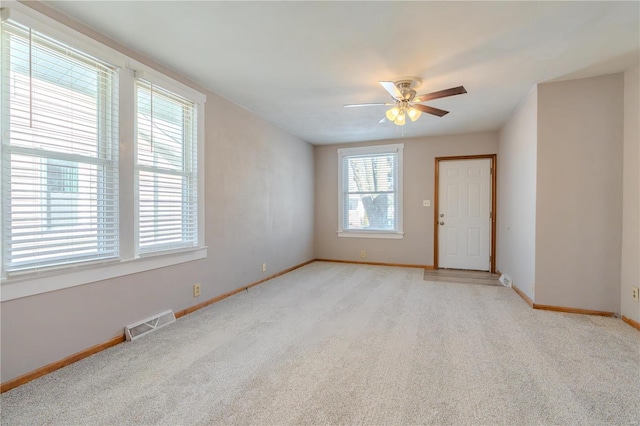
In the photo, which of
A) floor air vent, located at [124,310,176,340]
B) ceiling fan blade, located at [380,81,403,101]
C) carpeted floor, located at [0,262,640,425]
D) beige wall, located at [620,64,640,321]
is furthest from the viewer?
beige wall, located at [620,64,640,321]

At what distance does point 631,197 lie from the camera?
114 inches

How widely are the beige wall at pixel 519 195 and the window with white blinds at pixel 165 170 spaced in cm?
381

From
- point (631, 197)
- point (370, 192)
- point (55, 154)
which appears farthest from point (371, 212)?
point (55, 154)

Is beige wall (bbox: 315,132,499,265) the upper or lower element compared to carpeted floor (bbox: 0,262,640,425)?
upper

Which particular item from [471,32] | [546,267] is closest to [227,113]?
[471,32]

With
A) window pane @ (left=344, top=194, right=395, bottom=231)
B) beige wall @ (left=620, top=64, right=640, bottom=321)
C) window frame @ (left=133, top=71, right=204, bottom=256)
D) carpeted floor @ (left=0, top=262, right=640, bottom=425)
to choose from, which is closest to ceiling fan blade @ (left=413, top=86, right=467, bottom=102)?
beige wall @ (left=620, top=64, right=640, bottom=321)

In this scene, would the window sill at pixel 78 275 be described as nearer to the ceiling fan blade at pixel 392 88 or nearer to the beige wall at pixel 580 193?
the ceiling fan blade at pixel 392 88

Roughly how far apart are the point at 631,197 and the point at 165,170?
4506mm

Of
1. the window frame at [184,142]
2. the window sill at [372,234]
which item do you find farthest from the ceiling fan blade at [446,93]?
the window sill at [372,234]

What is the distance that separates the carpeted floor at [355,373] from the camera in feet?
5.41

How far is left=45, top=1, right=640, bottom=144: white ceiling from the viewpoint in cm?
204

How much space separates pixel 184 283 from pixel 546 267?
3.91 metres

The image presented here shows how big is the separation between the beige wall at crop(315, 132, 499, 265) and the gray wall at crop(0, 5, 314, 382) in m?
0.31

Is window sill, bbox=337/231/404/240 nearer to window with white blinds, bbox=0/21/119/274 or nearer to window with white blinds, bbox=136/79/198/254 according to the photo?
window with white blinds, bbox=136/79/198/254
